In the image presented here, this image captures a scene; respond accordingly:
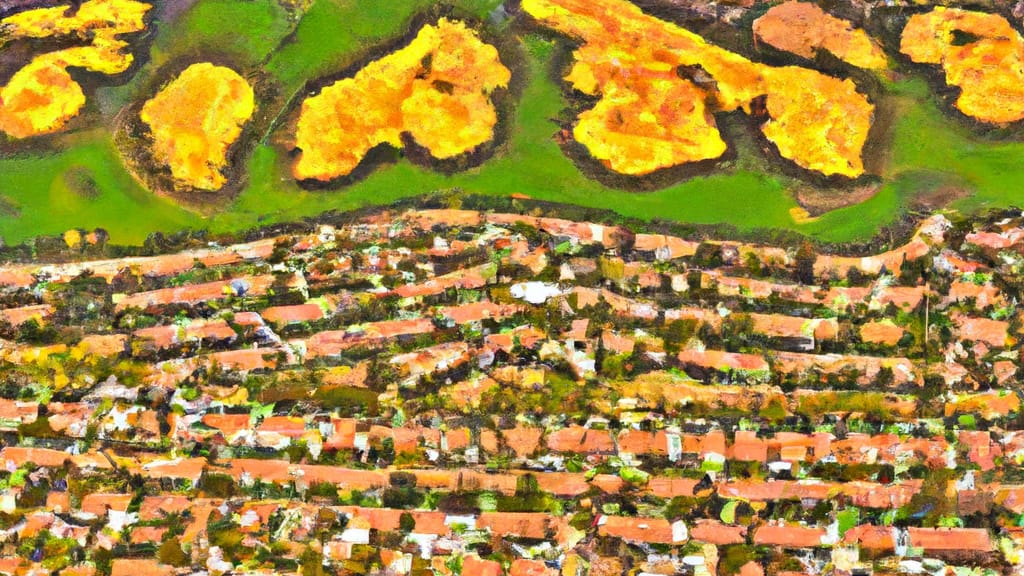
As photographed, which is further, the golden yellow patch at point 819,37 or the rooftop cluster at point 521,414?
the golden yellow patch at point 819,37

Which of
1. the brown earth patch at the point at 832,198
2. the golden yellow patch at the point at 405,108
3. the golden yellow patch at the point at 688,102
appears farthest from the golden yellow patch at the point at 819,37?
the golden yellow patch at the point at 405,108

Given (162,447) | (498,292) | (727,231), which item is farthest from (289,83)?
(727,231)

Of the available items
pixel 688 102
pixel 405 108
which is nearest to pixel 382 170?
pixel 405 108

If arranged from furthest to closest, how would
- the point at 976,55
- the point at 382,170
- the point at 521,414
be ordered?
the point at 382,170 → the point at 976,55 → the point at 521,414

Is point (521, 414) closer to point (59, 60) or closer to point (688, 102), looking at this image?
point (688, 102)

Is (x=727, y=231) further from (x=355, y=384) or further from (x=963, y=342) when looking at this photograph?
(x=355, y=384)

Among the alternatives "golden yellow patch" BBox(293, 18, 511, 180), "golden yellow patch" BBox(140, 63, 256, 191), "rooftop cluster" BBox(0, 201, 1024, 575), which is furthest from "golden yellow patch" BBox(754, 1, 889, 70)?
"golden yellow patch" BBox(140, 63, 256, 191)

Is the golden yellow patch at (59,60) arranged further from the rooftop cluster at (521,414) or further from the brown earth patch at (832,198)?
the brown earth patch at (832,198)
